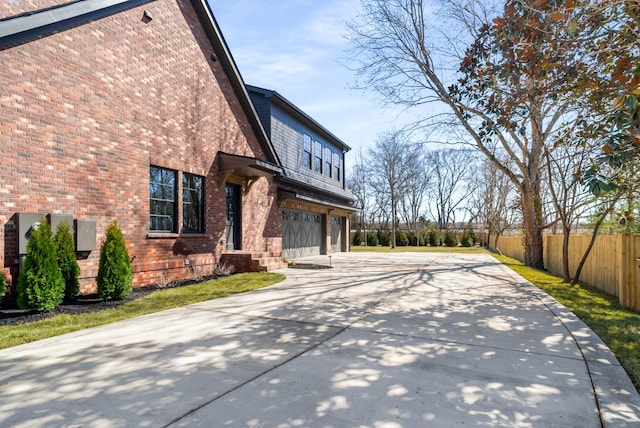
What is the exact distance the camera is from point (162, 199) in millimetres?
9289

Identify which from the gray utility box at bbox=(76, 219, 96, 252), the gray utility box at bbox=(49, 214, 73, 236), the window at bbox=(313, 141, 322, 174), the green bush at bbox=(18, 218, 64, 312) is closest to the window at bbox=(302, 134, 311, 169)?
the window at bbox=(313, 141, 322, 174)

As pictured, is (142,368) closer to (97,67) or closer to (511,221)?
(97,67)

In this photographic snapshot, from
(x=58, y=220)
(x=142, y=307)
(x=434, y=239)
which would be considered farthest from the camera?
(x=434, y=239)

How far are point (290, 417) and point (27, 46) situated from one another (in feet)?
24.3

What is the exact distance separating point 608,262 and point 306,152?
44.6 ft

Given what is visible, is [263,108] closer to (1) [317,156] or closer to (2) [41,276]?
(1) [317,156]

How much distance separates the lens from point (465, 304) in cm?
685

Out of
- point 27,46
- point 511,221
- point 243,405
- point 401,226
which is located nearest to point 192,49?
point 27,46

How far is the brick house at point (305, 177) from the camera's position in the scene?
15.8 m

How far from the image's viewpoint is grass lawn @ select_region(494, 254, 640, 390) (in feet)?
13.3

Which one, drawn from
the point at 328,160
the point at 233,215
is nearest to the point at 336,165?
the point at 328,160

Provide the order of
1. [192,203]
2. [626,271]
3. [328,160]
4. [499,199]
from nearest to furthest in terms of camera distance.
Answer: [626,271] → [192,203] → [328,160] → [499,199]

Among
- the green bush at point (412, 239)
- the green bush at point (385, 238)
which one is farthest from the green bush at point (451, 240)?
the green bush at point (385, 238)

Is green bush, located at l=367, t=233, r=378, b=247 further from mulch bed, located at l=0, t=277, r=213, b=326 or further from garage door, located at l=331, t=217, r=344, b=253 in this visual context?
mulch bed, located at l=0, t=277, r=213, b=326
